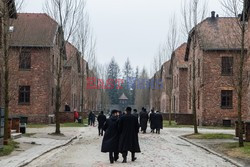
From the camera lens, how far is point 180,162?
1552cm

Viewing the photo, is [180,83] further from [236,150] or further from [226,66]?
[236,150]

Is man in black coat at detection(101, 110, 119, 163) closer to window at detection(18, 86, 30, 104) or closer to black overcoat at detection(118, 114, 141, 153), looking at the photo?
black overcoat at detection(118, 114, 141, 153)

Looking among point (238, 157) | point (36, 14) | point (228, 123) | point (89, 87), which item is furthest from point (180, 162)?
point (89, 87)

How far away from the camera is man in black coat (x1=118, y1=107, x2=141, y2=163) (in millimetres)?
15523

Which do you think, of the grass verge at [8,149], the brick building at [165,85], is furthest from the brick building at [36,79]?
the brick building at [165,85]

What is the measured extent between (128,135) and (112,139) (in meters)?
0.58

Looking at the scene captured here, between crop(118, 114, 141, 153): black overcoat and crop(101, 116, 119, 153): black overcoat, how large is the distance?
0.50 feet

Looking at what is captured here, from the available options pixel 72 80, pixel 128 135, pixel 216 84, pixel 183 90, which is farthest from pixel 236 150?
pixel 72 80

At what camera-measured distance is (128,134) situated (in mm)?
15797

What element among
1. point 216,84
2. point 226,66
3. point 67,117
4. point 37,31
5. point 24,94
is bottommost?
point 67,117

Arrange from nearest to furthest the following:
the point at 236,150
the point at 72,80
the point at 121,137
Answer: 1. the point at 121,137
2. the point at 236,150
3. the point at 72,80

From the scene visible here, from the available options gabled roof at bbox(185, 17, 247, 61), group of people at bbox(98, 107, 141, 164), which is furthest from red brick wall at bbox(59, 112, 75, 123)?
group of people at bbox(98, 107, 141, 164)

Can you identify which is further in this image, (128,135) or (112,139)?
(128,135)

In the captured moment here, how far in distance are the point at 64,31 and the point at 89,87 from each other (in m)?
38.6
